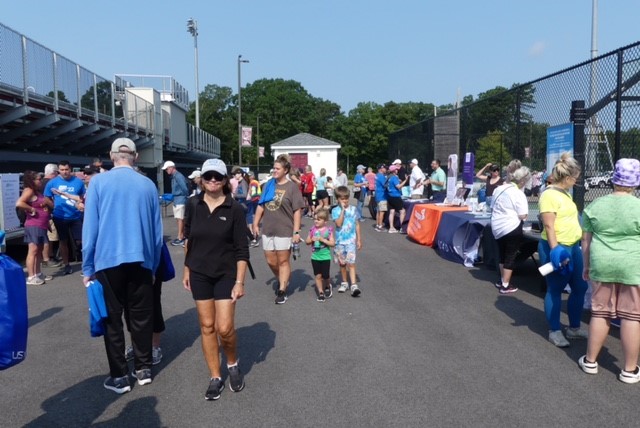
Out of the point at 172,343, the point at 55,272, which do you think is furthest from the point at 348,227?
the point at 55,272

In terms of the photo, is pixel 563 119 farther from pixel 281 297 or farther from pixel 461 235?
pixel 281 297

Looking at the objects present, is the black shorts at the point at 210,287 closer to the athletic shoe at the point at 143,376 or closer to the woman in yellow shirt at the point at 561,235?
the athletic shoe at the point at 143,376

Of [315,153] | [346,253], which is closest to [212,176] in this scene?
[346,253]

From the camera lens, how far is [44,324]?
256 inches

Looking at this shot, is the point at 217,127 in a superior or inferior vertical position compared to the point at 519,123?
superior

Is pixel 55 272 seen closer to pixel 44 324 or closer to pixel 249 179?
pixel 44 324

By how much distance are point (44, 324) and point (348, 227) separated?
3886 mm

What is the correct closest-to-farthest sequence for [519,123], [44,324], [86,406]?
[86,406]
[44,324]
[519,123]

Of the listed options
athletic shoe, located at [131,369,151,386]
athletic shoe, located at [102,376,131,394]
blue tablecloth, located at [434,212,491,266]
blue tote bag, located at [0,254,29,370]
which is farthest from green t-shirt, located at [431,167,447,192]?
blue tote bag, located at [0,254,29,370]

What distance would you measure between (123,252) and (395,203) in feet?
37.0

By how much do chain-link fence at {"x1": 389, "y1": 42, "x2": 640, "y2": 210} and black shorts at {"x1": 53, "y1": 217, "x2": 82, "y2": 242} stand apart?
8.02 meters

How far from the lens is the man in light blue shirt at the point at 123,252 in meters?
4.31

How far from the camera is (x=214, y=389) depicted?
428 cm

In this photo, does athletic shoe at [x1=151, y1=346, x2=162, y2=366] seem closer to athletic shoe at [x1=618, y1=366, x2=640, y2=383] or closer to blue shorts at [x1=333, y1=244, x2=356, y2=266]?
blue shorts at [x1=333, y1=244, x2=356, y2=266]
